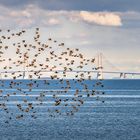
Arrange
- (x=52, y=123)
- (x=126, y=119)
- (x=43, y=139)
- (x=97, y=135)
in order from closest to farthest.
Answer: (x=43, y=139) → (x=97, y=135) → (x=52, y=123) → (x=126, y=119)

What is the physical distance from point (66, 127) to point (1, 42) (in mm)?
50034

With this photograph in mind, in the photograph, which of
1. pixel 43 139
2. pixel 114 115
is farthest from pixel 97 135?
pixel 114 115

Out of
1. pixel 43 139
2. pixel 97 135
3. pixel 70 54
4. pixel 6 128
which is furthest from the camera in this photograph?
pixel 6 128

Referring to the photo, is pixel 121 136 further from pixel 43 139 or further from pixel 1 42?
pixel 1 42

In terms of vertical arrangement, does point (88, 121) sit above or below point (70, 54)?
→ below

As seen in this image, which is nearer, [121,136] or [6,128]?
[121,136]

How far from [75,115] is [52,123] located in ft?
56.7

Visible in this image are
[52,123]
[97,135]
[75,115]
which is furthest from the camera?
[75,115]

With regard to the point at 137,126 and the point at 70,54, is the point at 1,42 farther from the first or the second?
the point at 137,126

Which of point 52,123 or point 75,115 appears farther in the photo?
point 75,115

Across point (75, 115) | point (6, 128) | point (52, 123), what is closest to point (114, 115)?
point (75, 115)

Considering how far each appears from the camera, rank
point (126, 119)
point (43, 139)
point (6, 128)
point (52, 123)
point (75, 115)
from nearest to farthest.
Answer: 1. point (43, 139)
2. point (6, 128)
3. point (52, 123)
4. point (126, 119)
5. point (75, 115)

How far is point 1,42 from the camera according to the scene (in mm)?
34406

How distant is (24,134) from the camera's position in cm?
7488
